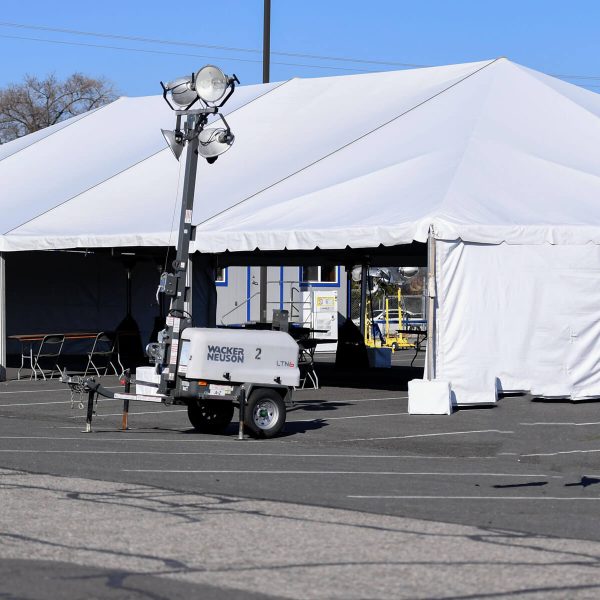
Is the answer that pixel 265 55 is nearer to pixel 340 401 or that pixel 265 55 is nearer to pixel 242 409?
pixel 340 401

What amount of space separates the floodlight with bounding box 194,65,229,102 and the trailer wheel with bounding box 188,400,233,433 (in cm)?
392

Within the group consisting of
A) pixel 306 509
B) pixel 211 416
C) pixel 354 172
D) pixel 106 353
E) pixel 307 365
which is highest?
pixel 354 172

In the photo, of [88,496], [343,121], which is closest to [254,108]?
[343,121]

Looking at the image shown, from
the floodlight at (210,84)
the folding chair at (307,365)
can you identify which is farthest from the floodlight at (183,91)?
the folding chair at (307,365)

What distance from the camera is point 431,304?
1830 cm

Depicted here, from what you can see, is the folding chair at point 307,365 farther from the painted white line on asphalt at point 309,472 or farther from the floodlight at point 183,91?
the painted white line on asphalt at point 309,472

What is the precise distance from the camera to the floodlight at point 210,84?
54.1 feet

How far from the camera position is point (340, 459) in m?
13.2

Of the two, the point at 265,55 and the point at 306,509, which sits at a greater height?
the point at 265,55

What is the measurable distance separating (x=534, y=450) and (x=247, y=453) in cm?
332

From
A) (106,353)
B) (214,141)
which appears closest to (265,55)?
(106,353)

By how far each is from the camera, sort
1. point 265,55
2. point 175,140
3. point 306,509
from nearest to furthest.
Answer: point 306,509 < point 175,140 < point 265,55

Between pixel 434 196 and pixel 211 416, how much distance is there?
5171mm

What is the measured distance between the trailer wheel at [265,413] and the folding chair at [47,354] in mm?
8620
